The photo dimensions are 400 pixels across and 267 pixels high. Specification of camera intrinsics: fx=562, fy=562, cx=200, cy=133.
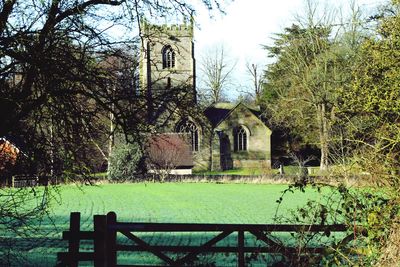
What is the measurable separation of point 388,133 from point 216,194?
93.2ft

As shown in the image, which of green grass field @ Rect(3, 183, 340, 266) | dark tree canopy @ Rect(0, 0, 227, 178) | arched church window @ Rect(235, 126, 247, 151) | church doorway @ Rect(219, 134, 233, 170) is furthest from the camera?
arched church window @ Rect(235, 126, 247, 151)

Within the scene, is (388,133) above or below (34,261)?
above

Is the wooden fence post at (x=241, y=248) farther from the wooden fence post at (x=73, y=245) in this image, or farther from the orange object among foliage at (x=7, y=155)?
the orange object among foliage at (x=7, y=155)

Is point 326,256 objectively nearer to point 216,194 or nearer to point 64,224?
point 64,224

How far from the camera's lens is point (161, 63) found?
9.09 metres

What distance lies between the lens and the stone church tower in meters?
8.44

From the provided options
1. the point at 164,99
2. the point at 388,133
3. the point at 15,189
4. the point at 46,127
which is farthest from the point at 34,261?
the point at 388,133

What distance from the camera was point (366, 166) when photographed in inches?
244

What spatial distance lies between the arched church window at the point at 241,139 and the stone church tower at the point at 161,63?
5560 cm

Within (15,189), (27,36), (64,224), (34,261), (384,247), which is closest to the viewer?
(384,247)

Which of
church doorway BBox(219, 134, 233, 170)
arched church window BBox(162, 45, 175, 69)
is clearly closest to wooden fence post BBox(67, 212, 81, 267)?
arched church window BBox(162, 45, 175, 69)

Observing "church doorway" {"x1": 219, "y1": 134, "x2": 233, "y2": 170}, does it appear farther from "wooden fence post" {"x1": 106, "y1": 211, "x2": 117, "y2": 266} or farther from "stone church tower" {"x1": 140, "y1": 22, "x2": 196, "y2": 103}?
"wooden fence post" {"x1": 106, "y1": 211, "x2": 117, "y2": 266}

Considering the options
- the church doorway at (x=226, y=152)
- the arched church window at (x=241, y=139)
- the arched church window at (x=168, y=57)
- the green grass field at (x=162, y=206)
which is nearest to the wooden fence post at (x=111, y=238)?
the arched church window at (x=168, y=57)

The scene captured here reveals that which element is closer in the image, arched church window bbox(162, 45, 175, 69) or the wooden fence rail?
the wooden fence rail
